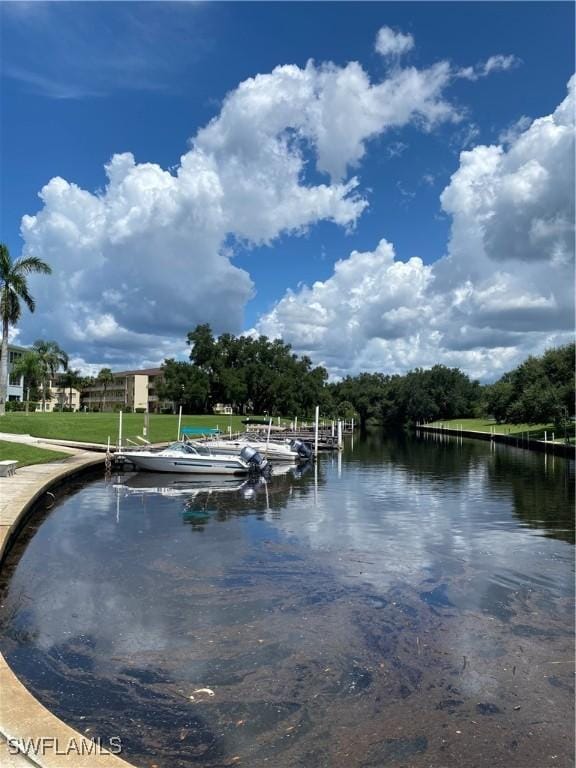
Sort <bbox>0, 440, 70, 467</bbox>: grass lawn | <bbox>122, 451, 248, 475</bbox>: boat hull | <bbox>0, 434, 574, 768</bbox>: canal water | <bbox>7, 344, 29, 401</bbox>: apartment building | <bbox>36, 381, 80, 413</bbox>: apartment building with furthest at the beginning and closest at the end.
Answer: <bbox>36, 381, 80, 413</bbox>: apartment building < <bbox>7, 344, 29, 401</bbox>: apartment building < <bbox>122, 451, 248, 475</bbox>: boat hull < <bbox>0, 440, 70, 467</bbox>: grass lawn < <bbox>0, 434, 574, 768</bbox>: canal water

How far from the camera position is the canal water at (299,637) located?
23.3 ft

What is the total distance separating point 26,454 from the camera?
29266 mm

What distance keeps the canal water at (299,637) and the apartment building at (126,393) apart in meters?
114

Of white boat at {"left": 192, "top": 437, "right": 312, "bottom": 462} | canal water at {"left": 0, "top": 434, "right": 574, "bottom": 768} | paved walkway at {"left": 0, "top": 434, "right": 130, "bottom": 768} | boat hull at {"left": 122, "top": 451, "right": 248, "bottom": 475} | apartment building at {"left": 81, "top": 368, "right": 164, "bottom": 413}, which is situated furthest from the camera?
→ apartment building at {"left": 81, "top": 368, "right": 164, "bottom": 413}

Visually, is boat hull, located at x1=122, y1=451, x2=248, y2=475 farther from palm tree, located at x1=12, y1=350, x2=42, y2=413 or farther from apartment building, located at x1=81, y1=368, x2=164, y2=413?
apartment building, located at x1=81, y1=368, x2=164, y2=413

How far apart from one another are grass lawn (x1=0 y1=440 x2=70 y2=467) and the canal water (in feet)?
29.3

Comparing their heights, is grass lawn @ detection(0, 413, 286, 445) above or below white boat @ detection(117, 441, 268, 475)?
above

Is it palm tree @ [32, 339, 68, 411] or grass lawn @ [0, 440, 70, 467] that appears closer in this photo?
grass lawn @ [0, 440, 70, 467]

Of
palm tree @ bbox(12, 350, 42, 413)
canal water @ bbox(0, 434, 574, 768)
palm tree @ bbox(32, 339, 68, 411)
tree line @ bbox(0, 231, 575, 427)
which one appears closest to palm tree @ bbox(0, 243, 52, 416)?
tree line @ bbox(0, 231, 575, 427)

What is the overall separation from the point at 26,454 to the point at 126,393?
113 meters

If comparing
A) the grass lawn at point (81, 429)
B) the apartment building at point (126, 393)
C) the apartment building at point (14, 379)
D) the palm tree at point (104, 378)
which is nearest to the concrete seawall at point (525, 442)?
the grass lawn at point (81, 429)

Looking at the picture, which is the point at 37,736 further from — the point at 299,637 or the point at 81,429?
the point at 81,429

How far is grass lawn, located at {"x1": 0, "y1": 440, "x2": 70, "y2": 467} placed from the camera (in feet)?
90.4

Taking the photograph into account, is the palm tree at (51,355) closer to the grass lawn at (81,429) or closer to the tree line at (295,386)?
the tree line at (295,386)
